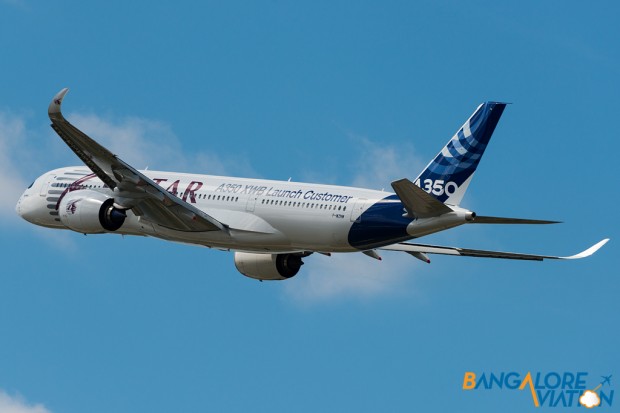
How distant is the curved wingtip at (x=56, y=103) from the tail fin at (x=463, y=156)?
1488 cm

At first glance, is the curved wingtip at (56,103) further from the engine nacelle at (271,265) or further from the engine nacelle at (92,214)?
the engine nacelle at (271,265)

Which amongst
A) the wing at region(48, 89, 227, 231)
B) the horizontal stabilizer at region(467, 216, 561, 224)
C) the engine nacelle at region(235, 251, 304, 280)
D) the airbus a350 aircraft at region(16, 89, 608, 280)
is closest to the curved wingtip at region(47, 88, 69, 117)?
the airbus a350 aircraft at region(16, 89, 608, 280)

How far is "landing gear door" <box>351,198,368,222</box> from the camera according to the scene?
177 feet

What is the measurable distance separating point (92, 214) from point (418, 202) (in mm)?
15245

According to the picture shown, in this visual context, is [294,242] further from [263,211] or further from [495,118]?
[495,118]

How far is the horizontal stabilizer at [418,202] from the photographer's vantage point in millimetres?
49375

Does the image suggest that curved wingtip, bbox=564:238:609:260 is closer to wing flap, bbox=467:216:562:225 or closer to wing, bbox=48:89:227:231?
wing flap, bbox=467:216:562:225

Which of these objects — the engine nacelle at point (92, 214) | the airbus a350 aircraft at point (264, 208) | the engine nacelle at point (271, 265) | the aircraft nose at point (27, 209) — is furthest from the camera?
the aircraft nose at point (27, 209)

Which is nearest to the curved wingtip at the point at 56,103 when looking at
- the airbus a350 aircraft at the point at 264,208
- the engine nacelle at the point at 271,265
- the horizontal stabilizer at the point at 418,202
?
the airbus a350 aircraft at the point at 264,208

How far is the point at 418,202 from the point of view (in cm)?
5081

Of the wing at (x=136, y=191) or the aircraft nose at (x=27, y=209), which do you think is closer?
the wing at (x=136, y=191)

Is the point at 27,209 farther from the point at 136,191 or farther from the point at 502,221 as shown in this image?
the point at 502,221

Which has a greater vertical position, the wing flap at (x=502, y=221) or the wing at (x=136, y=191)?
the wing flap at (x=502, y=221)

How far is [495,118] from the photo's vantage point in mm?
52719
